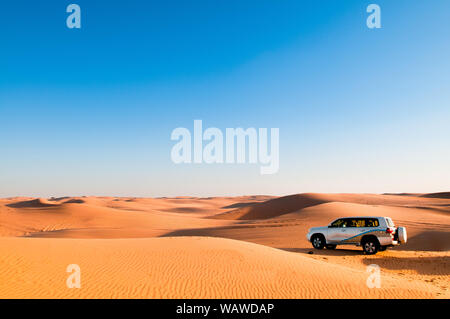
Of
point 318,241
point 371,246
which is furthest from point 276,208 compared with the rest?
point 371,246

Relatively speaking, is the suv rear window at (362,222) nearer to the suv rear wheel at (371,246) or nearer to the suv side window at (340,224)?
the suv side window at (340,224)

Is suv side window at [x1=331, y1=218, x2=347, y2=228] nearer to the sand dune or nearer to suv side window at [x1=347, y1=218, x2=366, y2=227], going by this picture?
suv side window at [x1=347, y1=218, x2=366, y2=227]

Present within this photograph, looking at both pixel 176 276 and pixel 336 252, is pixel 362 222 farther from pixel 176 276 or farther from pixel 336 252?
pixel 176 276

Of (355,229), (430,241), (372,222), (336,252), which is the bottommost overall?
(430,241)

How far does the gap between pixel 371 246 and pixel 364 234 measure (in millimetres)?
665

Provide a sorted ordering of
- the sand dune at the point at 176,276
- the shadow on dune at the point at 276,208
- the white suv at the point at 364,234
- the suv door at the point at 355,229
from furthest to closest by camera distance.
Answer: the shadow on dune at the point at 276,208 → the suv door at the point at 355,229 → the white suv at the point at 364,234 → the sand dune at the point at 176,276

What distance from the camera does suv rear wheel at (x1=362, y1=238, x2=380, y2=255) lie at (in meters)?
17.7

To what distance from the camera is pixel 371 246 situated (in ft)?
58.6

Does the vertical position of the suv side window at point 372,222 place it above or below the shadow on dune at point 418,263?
above

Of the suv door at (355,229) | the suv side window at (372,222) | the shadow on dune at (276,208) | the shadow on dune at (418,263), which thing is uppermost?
the suv side window at (372,222)

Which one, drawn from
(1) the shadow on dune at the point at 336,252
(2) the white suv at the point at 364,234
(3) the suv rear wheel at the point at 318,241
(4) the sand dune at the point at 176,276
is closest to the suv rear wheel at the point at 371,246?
(2) the white suv at the point at 364,234

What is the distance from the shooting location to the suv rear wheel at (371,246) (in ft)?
58.2
